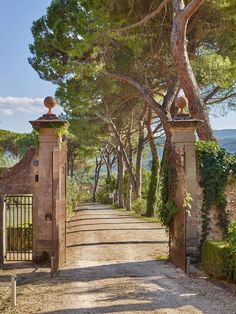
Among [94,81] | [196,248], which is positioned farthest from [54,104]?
[94,81]

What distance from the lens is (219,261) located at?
9711 millimetres

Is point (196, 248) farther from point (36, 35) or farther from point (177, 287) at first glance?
point (36, 35)

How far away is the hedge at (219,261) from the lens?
9.34m

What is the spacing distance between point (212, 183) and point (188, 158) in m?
0.91

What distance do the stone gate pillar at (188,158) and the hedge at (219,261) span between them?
1.19m

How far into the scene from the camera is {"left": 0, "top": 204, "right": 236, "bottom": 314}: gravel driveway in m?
7.74

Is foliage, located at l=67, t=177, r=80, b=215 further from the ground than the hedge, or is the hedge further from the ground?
foliage, located at l=67, t=177, r=80, b=215

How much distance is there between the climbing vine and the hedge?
57.5 inches

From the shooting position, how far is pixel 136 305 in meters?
7.84

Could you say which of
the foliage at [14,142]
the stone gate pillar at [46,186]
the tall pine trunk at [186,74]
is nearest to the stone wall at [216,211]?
the tall pine trunk at [186,74]

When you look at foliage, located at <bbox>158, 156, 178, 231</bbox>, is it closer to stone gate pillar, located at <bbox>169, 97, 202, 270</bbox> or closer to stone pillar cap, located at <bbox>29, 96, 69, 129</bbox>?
stone gate pillar, located at <bbox>169, 97, 202, 270</bbox>

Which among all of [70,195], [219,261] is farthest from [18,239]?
[70,195]

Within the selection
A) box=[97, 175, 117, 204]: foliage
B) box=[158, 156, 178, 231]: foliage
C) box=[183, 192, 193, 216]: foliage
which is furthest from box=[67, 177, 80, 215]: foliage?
box=[183, 192, 193, 216]: foliage

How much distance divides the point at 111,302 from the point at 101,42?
10589 millimetres
